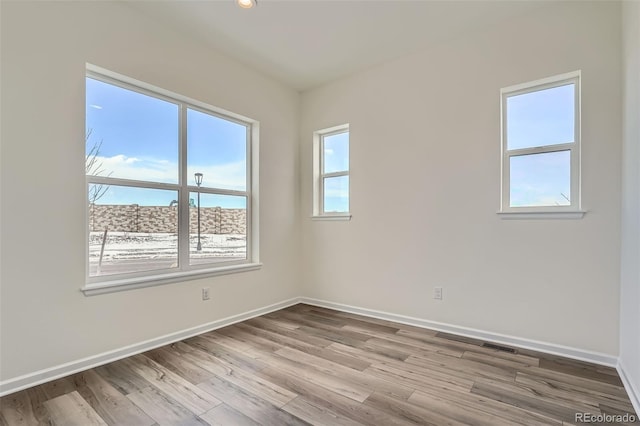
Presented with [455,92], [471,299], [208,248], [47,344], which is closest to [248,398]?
[47,344]

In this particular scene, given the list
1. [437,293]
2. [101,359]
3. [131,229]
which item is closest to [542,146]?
[437,293]

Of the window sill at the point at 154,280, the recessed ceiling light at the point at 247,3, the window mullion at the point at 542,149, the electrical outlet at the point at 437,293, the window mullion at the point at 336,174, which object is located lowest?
the electrical outlet at the point at 437,293

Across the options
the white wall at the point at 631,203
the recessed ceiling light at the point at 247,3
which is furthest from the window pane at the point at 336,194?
the white wall at the point at 631,203

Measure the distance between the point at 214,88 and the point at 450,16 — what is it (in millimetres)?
2341

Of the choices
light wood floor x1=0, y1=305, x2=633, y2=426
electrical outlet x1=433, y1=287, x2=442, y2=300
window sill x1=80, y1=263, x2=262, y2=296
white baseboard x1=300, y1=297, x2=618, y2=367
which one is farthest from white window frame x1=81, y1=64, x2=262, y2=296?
electrical outlet x1=433, y1=287, x2=442, y2=300

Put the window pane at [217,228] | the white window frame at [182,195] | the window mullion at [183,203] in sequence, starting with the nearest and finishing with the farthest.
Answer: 1. the white window frame at [182,195]
2. the window mullion at [183,203]
3. the window pane at [217,228]

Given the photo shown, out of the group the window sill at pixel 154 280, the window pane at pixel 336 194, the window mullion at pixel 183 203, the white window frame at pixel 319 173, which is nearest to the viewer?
the window sill at pixel 154 280

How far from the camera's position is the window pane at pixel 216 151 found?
3.26 m

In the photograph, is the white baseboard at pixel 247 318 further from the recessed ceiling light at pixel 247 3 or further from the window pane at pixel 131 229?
the recessed ceiling light at pixel 247 3

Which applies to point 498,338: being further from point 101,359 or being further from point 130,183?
point 130,183

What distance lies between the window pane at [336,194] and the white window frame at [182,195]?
96 cm

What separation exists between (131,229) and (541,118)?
12.1ft

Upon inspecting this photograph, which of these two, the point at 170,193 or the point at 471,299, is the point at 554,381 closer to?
the point at 471,299

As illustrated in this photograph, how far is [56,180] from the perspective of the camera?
2.25m
